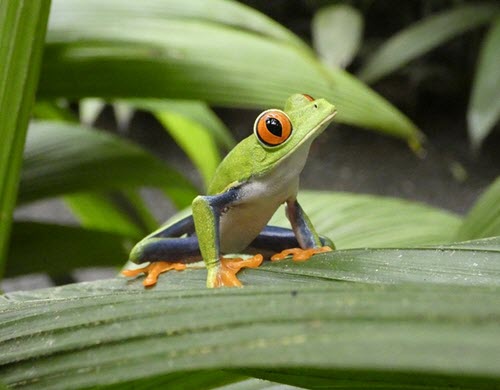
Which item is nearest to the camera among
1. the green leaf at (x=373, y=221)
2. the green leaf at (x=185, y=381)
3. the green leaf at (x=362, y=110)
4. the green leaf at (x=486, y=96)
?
the green leaf at (x=185, y=381)

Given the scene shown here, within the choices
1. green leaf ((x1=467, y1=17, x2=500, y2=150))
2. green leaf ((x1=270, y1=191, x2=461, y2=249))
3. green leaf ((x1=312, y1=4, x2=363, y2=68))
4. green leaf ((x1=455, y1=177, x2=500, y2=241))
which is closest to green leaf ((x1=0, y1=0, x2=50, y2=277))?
green leaf ((x1=270, y1=191, x2=461, y2=249))

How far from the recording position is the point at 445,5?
86.4 inches

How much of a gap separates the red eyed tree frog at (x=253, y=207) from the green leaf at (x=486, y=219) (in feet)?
0.36

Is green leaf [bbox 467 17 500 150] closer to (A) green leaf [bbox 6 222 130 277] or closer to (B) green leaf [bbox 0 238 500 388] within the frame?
(A) green leaf [bbox 6 222 130 277]

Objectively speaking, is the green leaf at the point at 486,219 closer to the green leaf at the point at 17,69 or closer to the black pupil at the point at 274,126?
the black pupil at the point at 274,126

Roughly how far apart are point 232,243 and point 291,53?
1.06 feet

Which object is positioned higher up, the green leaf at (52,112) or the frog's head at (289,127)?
the green leaf at (52,112)

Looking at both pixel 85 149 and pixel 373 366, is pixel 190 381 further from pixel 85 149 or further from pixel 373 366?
pixel 85 149

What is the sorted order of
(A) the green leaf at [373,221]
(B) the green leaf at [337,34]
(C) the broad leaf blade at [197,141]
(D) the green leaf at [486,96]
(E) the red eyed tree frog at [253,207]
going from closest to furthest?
(E) the red eyed tree frog at [253,207] < (A) the green leaf at [373,221] < (C) the broad leaf blade at [197,141] < (D) the green leaf at [486,96] < (B) the green leaf at [337,34]

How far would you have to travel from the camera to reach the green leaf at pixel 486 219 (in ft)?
1.53

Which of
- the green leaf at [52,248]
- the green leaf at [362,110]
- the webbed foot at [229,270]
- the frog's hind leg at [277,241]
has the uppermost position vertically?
the green leaf at [362,110]

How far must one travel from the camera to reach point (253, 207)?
443 mm

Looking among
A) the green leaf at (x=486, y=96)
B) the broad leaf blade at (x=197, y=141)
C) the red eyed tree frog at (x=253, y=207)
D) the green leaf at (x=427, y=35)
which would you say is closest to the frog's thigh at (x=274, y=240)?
the red eyed tree frog at (x=253, y=207)

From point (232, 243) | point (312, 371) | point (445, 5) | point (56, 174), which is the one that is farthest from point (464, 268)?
point (445, 5)
